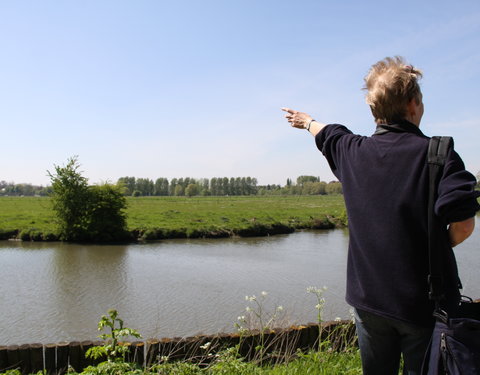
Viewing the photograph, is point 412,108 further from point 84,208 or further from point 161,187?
point 161,187

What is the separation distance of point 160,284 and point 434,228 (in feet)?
38.1

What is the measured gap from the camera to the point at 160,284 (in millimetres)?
12336

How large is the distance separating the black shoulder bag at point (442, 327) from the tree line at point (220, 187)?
108588 millimetres

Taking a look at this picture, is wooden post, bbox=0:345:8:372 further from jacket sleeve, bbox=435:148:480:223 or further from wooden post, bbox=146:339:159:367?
jacket sleeve, bbox=435:148:480:223

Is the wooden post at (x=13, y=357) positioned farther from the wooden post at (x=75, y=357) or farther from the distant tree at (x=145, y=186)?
the distant tree at (x=145, y=186)

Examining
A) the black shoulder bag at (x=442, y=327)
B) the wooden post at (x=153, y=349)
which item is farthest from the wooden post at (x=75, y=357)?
the black shoulder bag at (x=442, y=327)

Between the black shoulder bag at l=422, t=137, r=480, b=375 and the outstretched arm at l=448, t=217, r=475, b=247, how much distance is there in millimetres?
83

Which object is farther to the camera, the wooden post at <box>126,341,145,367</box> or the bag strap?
the wooden post at <box>126,341,145,367</box>

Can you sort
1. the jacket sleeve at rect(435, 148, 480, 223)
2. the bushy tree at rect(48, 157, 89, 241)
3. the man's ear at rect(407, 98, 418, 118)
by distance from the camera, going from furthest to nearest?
1. the bushy tree at rect(48, 157, 89, 241)
2. the man's ear at rect(407, 98, 418, 118)
3. the jacket sleeve at rect(435, 148, 480, 223)

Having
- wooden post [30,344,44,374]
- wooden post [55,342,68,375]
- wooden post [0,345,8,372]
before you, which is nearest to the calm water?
wooden post [55,342,68,375]

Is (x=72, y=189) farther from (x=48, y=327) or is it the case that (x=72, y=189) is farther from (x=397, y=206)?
(x=397, y=206)

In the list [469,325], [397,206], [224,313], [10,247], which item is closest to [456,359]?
[469,325]

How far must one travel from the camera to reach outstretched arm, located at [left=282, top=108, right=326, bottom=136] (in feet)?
7.01

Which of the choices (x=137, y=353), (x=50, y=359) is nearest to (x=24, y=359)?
(x=50, y=359)
